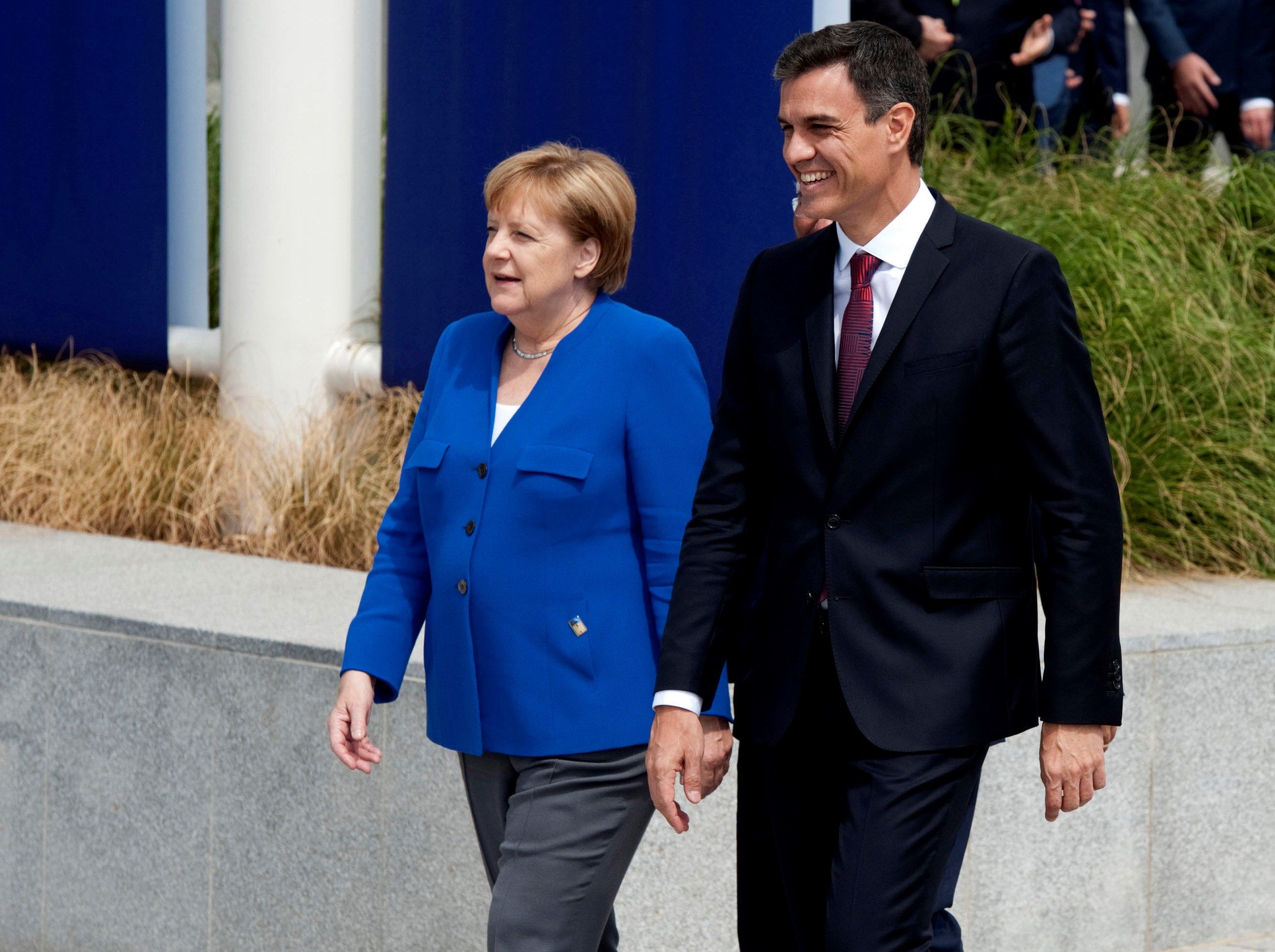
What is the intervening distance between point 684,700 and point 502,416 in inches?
26.1

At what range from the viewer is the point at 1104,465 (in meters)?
2.50

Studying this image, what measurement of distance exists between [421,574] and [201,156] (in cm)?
473

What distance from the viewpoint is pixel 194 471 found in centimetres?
650

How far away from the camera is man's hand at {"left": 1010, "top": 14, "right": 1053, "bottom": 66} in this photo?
7.34 meters

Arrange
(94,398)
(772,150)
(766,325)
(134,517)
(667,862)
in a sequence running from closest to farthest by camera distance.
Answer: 1. (766,325)
2. (667,862)
3. (772,150)
4. (134,517)
5. (94,398)

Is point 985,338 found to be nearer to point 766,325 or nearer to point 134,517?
point 766,325

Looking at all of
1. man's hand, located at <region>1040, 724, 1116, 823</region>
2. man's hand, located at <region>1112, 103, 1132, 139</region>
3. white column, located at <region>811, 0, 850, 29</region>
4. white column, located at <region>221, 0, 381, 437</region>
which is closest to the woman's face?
man's hand, located at <region>1040, 724, 1116, 823</region>

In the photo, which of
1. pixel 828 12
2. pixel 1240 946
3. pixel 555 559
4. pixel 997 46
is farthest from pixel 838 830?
pixel 997 46

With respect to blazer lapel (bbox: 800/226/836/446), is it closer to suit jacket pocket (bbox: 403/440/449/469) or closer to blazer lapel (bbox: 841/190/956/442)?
blazer lapel (bbox: 841/190/956/442)

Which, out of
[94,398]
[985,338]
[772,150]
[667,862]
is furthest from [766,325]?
[94,398]

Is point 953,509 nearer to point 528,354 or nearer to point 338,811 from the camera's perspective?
point 528,354

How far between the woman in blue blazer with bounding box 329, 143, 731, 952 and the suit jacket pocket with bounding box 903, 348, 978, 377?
0.56 metres

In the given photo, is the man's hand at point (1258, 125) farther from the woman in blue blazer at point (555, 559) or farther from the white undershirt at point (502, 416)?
the white undershirt at point (502, 416)

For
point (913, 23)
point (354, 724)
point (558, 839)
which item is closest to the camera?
point (558, 839)
